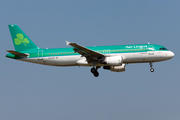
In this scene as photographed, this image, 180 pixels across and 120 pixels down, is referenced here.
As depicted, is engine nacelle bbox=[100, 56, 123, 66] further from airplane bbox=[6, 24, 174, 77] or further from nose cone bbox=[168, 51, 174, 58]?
nose cone bbox=[168, 51, 174, 58]

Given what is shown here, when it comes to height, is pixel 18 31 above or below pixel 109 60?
above

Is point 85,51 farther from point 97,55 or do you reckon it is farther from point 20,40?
point 20,40

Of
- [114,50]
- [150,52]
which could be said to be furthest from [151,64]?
[114,50]

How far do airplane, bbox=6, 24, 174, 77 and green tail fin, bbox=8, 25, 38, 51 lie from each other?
0.36 meters

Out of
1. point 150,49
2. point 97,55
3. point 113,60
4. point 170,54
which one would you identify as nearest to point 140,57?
point 150,49

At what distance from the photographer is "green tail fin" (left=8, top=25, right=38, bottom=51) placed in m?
50.1

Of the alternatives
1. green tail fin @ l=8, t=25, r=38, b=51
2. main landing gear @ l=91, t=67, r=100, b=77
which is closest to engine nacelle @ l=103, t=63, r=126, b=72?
main landing gear @ l=91, t=67, r=100, b=77

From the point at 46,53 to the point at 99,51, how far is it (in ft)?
24.9

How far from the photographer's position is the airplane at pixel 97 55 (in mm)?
45375

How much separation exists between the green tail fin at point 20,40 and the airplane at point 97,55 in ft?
1.17

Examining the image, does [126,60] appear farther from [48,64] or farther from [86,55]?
[48,64]

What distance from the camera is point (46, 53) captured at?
157 feet

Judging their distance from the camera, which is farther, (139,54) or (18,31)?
(18,31)

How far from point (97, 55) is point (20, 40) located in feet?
41.7
